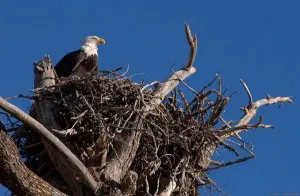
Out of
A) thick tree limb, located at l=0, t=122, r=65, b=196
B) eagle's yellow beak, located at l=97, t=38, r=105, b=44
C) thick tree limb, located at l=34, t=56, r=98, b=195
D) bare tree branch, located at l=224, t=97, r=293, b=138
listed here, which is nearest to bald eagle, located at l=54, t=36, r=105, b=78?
eagle's yellow beak, located at l=97, t=38, r=105, b=44

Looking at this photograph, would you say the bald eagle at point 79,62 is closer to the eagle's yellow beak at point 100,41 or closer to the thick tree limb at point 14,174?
the eagle's yellow beak at point 100,41

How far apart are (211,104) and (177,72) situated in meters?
0.69

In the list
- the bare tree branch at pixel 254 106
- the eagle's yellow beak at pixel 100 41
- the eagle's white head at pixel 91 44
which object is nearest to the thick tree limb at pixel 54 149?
the eagle's white head at pixel 91 44

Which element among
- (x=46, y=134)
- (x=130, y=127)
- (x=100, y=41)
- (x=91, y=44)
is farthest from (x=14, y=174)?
(x=100, y=41)

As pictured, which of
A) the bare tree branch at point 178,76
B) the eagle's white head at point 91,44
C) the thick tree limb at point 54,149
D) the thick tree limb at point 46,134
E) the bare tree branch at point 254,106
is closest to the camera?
the thick tree limb at point 46,134

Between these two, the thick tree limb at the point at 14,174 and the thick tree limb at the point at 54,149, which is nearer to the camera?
the thick tree limb at the point at 14,174

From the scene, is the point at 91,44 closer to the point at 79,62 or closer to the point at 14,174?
the point at 79,62

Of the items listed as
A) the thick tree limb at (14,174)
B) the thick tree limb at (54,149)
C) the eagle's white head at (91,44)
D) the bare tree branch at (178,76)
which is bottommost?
the thick tree limb at (14,174)

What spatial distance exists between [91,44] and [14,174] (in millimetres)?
5518

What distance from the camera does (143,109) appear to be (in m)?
7.92

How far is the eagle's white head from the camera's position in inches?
411

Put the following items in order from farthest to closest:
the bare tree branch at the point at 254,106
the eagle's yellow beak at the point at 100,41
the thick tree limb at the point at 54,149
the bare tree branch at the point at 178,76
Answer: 1. the eagle's yellow beak at the point at 100,41
2. the bare tree branch at the point at 254,106
3. the bare tree branch at the point at 178,76
4. the thick tree limb at the point at 54,149

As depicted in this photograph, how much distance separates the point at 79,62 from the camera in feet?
32.4

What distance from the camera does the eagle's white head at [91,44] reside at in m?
10.4
